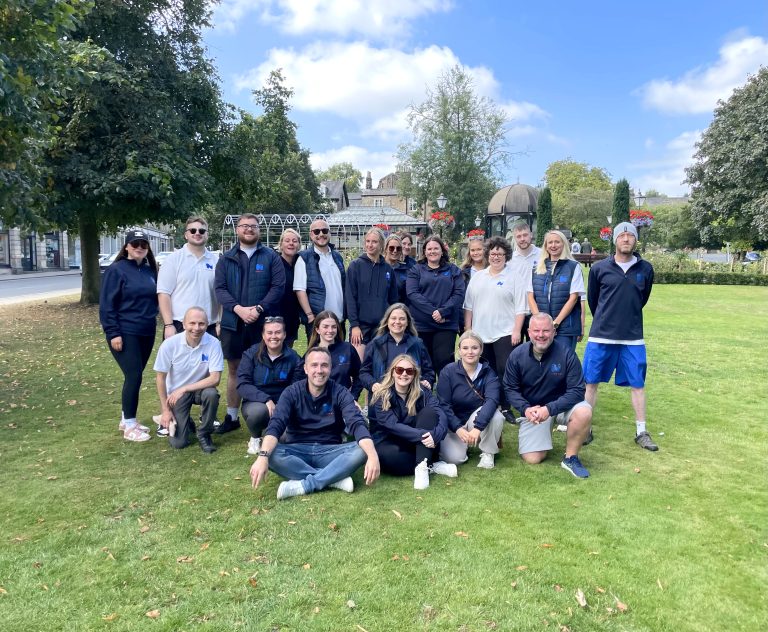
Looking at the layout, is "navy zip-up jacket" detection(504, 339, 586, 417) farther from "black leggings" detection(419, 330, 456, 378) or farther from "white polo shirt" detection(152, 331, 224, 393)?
"white polo shirt" detection(152, 331, 224, 393)

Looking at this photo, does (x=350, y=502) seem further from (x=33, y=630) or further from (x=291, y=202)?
(x=291, y=202)

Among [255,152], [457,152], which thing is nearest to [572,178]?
[457,152]

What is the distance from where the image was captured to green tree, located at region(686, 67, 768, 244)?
30969 mm

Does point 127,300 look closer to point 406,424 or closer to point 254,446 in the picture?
point 254,446

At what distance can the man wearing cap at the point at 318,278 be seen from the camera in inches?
229

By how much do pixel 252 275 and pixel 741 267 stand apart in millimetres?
31057

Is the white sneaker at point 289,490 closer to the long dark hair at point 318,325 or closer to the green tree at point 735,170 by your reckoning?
the long dark hair at point 318,325

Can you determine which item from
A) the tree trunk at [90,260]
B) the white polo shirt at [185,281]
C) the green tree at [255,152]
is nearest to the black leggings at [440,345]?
the white polo shirt at [185,281]

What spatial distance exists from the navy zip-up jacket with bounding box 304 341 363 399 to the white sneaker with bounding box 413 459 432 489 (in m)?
1.00

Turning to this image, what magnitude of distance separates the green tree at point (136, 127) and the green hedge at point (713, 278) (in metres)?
22.2

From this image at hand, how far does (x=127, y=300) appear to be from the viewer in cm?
548

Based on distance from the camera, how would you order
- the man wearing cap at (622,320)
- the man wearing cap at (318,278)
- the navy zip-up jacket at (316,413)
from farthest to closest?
the man wearing cap at (318,278), the man wearing cap at (622,320), the navy zip-up jacket at (316,413)

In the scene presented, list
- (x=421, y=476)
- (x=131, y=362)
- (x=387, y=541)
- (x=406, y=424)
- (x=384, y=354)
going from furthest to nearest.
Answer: (x=131, y=362), (x=384, y=354), (x=406, y=424), (x=421, y=476), (x=387, y=541)

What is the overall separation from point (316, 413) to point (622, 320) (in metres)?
2.95
